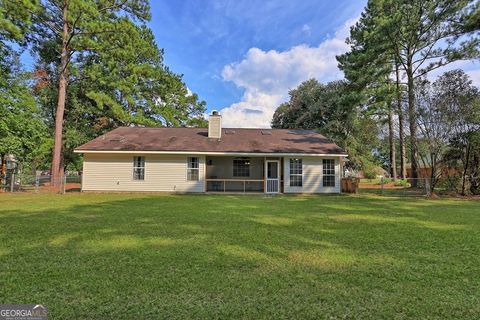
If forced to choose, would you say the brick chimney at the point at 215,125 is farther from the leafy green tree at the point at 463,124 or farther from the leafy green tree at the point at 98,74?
the leafy green tree at the point at 463,124

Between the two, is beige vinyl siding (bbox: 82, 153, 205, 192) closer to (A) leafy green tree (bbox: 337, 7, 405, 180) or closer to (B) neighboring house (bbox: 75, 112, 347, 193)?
(B) neighboring house (bbox: 75, 112, 347, 193)

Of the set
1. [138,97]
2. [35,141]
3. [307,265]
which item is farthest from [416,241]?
[138,97]

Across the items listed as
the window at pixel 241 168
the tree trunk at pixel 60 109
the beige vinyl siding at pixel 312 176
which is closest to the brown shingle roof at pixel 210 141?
the beige vinyl siding at pixel 312 176

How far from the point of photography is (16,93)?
18.3 m

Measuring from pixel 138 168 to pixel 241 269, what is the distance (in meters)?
14.2

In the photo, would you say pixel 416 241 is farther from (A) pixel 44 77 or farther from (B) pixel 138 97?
(A) pixel 44 77

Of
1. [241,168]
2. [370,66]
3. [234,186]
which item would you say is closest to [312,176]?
[241,168]

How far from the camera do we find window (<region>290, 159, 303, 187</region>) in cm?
1720

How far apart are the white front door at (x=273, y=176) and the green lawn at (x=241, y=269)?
9.59 m

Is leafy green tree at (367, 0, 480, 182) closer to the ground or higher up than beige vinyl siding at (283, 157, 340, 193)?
higher up

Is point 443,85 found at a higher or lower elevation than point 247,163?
higher

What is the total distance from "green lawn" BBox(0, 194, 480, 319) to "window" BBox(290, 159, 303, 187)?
9.50 m

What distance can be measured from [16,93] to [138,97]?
9.57 m

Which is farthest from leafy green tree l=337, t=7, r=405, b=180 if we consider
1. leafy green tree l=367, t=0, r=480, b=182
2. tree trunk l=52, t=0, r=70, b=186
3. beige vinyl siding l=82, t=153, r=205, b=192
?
tree trunk l=52, t=0, r=70, b=186
